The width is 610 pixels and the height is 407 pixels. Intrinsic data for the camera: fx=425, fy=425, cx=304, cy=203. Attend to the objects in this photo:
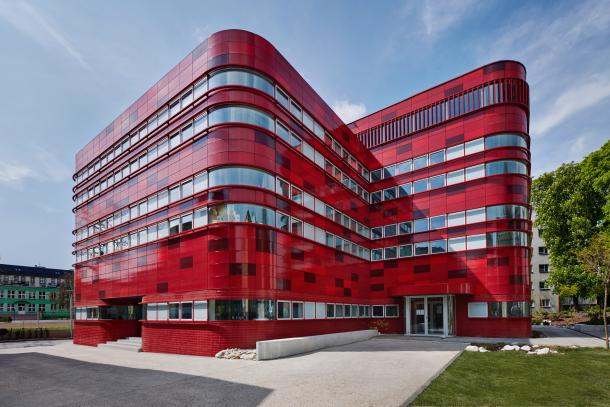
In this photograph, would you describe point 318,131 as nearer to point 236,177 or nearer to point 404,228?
point 236,177

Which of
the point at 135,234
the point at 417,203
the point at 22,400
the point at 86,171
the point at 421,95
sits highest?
the point at 421,95

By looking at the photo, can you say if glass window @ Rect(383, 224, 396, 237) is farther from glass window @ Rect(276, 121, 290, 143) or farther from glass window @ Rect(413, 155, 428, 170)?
glass window @ Rect(276, 121, 290, 143)

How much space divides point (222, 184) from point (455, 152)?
22.2m

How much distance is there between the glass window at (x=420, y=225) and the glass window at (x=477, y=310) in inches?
294

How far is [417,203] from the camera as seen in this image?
129 feet

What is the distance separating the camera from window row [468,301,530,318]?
3338 cm

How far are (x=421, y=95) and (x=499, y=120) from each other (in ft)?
25.6

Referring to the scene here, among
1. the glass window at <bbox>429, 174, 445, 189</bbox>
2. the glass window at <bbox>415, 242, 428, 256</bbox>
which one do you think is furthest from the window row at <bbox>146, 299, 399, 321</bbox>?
the glass window at <bbox>429, 174, 445, 189</bbox>

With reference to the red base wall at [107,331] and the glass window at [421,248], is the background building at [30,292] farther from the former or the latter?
the glass window at [421,248]

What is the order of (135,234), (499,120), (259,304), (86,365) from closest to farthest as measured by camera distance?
(86,365), (259,304), (135,234), (499,120)

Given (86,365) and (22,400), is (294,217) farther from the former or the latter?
(22,400)

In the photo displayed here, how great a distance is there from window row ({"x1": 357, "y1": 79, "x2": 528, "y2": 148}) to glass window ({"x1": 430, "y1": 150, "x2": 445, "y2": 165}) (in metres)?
2.76

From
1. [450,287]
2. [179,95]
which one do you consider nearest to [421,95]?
[450,287]

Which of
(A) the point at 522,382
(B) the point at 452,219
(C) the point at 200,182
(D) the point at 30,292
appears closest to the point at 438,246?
(B) the point at 452,219
